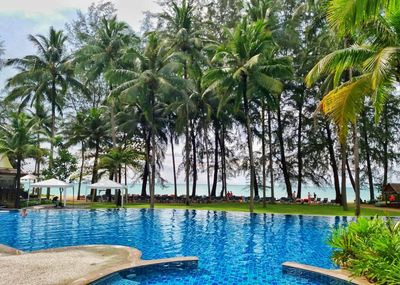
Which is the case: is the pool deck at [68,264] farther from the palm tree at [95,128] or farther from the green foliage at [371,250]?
the palm tree at [95,128]

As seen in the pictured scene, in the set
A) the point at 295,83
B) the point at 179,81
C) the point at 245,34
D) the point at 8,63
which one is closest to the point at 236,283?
the point at 245,34

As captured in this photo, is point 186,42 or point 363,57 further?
point 186,42

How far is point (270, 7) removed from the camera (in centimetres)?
2709

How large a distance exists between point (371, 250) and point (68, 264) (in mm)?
6176

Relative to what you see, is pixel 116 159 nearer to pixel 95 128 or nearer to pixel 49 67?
pixel 95 128

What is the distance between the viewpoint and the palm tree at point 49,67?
31156 millimetres

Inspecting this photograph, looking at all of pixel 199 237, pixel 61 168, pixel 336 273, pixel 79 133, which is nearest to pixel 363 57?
pixel 336 273

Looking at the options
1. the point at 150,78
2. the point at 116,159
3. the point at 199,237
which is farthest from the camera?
the point at 116,159

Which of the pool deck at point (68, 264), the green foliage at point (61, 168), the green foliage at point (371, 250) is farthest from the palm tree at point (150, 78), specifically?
the green foliage at point (371, 250)

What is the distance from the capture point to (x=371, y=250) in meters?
6.48

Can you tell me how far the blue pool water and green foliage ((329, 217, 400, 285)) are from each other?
1031 millimetres

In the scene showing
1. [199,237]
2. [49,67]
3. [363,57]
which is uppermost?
[49,67]

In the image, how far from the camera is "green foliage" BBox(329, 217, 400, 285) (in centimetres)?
593

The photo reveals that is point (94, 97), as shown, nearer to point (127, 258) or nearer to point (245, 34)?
point (245, 34)
